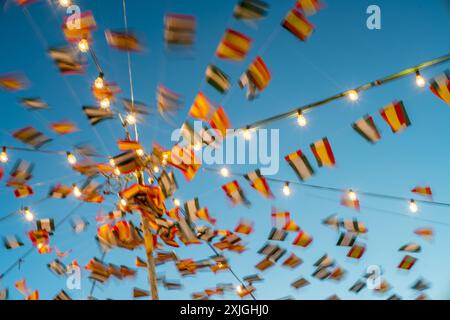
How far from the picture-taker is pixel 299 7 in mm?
3654

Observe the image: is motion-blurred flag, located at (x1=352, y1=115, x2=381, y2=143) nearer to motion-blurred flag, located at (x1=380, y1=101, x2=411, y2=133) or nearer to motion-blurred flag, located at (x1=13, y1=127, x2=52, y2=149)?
motion-blurred flag, located at (x1=380, y1=101, x2=411, y2=133)

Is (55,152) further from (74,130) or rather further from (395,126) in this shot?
(395,126)

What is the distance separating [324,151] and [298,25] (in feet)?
5.73

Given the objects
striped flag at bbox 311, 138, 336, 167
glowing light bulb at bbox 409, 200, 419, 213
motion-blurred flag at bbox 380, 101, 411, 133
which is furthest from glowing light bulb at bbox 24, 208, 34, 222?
glowing light bulb at bbox 409, 200, 419, 213

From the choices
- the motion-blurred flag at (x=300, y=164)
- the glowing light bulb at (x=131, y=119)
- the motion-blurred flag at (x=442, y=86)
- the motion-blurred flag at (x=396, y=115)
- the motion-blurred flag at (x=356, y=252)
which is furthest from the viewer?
the motion-blurred flag at (x=356, y=252)

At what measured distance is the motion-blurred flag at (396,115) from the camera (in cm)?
426

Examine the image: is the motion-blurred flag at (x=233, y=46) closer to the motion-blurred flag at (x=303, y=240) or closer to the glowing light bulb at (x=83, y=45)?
the glowing light bulb at (x=83, y=45)

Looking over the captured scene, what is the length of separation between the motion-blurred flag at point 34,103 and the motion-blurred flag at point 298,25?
348cm

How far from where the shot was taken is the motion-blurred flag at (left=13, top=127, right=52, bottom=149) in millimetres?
4822

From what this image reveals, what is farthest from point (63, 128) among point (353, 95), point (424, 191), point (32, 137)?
point (424, 191)

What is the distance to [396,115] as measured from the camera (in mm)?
4273

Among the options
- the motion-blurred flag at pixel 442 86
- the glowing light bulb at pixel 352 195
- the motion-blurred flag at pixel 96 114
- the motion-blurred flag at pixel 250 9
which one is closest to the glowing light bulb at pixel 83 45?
the motion-blurred flag at pixel 96 114

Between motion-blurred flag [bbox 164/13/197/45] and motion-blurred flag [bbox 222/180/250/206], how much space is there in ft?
7.52

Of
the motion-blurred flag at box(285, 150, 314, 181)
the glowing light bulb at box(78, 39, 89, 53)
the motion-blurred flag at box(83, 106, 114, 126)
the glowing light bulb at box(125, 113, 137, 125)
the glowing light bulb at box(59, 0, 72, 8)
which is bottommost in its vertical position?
the motion-blurred flag at box(285, 150, 314, 181)
